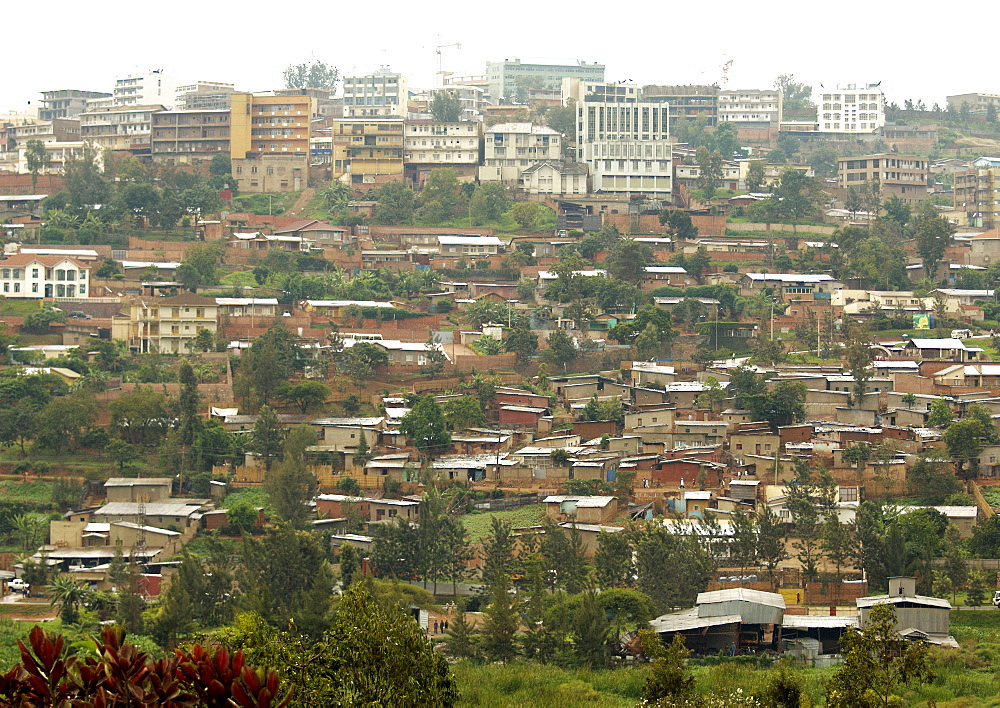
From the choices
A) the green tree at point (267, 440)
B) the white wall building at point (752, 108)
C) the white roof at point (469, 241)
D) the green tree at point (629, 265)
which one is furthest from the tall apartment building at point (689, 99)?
the green tree at point (267, 440)

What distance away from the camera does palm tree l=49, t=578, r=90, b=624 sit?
23.9 m

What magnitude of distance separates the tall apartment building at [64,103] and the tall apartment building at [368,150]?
18.3m

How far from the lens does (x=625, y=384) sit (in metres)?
35.2

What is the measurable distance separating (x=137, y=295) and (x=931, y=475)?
72.9 feet

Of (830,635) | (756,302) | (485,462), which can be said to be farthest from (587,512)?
(756,302)

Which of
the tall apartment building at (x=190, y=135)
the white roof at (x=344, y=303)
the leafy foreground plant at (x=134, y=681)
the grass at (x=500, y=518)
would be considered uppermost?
the tall apartment building at (x=190, y=135)

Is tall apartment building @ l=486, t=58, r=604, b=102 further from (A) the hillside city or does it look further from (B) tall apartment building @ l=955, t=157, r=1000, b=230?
(B) tall apartment building @ l=955, t=157, r=1000, b=230

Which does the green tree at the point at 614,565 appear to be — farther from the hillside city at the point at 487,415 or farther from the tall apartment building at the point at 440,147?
the tall apartment building at the point at 440,147

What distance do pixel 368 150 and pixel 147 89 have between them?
20.3 m

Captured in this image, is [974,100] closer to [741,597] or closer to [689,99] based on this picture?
[689,99]

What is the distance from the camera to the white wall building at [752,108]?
224ft

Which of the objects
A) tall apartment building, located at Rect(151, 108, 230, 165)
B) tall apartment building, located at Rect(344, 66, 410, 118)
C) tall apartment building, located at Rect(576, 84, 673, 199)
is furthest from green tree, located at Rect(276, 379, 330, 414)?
tall apartment building, located at Rect(344, 66, 410, 118)

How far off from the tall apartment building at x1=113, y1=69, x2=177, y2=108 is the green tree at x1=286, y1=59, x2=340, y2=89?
312 inches

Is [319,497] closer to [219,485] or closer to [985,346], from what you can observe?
[219,485]
